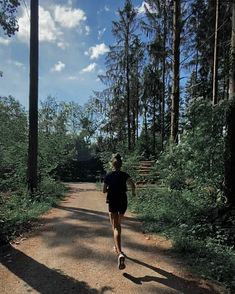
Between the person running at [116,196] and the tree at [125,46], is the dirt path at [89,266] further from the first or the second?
the tree at [125,46]

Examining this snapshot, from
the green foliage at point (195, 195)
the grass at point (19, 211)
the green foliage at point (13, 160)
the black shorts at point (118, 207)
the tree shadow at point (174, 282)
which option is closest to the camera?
the tree shadow at point (174, 282)

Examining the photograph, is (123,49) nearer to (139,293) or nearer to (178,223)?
(178,223)

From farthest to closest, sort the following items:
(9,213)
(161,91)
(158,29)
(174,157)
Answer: (161,91), (158,29), (174,157), (9,213)

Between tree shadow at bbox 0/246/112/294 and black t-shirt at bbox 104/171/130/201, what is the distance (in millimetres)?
1517

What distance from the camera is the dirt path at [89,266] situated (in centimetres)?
546

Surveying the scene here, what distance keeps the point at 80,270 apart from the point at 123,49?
28.0m

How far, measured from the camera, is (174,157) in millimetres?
12797

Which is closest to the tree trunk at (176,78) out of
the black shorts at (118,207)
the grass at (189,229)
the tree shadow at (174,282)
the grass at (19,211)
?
the grass at (189,229)

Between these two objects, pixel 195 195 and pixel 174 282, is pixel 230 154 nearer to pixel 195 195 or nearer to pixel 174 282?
pixel 195 195

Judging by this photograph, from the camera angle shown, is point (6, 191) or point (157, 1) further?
point (157, 1)

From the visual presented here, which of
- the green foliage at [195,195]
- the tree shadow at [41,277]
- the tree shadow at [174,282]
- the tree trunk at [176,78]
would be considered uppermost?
the tree trunk at [176,78]

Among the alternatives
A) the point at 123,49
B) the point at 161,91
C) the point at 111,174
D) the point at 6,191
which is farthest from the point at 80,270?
the point at 123,49

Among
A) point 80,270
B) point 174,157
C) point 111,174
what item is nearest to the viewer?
point 80,270

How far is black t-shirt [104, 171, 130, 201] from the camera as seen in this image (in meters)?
6.75
